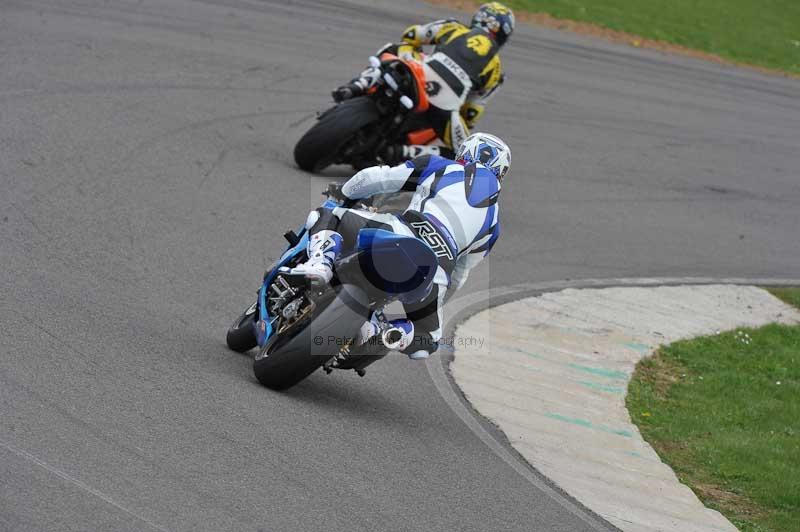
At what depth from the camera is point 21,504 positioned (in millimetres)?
4617

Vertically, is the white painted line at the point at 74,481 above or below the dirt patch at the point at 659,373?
above

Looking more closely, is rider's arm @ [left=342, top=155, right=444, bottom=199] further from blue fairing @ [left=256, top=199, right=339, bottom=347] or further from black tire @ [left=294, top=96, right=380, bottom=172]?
black tire @ [left=294, top=96, right=380, bottom=172]

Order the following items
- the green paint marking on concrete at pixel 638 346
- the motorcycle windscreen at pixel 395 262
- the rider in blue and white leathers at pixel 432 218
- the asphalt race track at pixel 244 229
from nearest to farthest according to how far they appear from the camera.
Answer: the asphalt race track at pixel 244 229 → the motorcycle windscreen at pixel 395 262 → the rider in blue and white leathers at pixel 432 218 → the green paint marking on concrete at pixel 638 346

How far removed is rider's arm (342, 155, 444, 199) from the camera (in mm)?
6996

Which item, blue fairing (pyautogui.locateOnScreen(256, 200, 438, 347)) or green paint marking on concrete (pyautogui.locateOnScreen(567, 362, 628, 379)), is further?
green paint marking on concrete (pyautogui.locateOnScreen(567, 362, 628, 379))

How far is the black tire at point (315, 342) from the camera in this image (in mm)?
6375

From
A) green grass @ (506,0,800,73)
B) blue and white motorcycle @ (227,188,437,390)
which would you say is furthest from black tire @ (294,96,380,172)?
green grass @ (506,0,800,73)

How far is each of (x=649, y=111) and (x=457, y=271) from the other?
39.3 ft

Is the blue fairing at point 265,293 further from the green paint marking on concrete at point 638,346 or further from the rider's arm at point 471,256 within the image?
the green paint marking on concrete at point 638,346

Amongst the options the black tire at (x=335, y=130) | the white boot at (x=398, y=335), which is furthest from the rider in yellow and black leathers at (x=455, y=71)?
the white boot at (x=398, y=335)

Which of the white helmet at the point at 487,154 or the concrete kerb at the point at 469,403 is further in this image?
the white helmet at the point at 487,154

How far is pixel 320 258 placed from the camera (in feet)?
21.8

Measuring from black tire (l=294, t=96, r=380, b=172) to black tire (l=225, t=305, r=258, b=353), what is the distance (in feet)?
14.9

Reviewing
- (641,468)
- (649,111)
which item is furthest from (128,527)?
(649,111)
